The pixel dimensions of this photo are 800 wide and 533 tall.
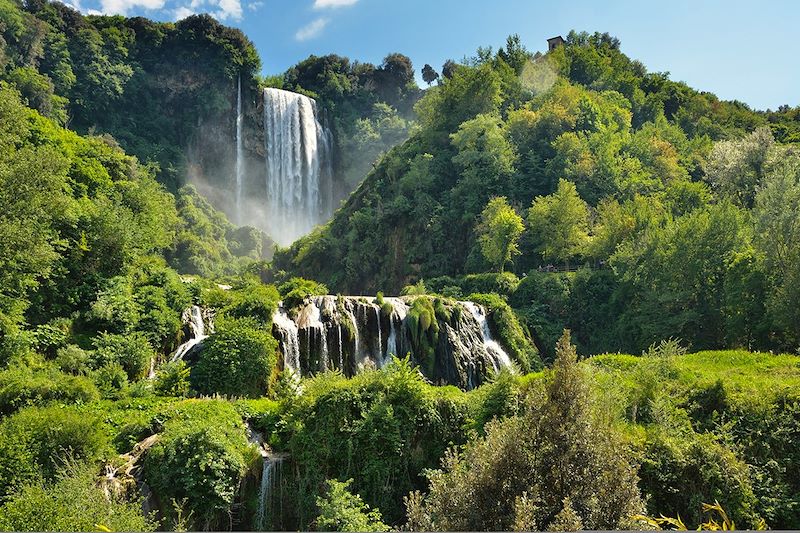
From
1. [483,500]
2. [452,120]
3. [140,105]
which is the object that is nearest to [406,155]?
[452,120]

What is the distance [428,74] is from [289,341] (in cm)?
7690

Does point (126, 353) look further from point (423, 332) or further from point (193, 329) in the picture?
point (423, 332)

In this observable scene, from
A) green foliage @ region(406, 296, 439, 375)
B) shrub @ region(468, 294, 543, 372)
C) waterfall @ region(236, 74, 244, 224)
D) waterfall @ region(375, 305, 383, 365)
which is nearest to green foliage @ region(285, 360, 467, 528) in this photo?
waterfall @ region(375, 305, 383, 365)

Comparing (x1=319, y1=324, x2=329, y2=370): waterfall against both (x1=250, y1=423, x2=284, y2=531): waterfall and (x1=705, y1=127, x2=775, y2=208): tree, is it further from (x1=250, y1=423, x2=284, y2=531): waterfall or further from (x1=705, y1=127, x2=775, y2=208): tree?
(x1=705, y1=127, x2=775, y2=208): tree

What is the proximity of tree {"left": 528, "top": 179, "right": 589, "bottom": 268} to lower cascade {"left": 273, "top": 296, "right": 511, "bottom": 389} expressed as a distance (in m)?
12.2

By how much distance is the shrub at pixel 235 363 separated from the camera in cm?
1812

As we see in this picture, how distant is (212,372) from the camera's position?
1817cm

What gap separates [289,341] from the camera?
70.6ft

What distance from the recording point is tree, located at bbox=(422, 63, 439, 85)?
294ft

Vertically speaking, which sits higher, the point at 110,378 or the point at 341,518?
the point at 110,378

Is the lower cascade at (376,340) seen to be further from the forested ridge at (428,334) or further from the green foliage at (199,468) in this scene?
the green foliage at (199,468)

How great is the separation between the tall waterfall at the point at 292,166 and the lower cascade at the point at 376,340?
40067mm

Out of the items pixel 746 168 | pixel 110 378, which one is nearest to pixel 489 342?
pixel 110 378

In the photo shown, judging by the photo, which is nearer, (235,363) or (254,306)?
(235,363)
